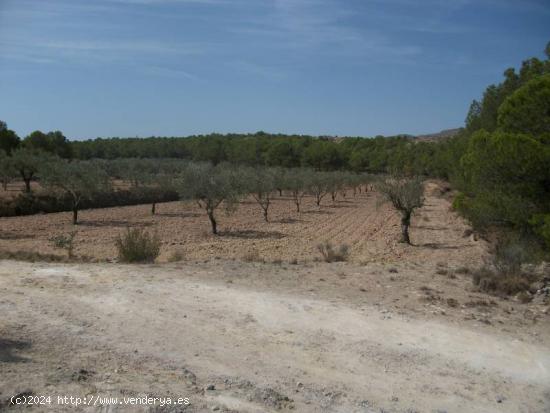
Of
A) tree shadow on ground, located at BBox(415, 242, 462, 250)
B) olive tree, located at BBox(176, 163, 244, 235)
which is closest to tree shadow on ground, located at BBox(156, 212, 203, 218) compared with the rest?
olive tree, located at BBox(176, 163, 244, 235)

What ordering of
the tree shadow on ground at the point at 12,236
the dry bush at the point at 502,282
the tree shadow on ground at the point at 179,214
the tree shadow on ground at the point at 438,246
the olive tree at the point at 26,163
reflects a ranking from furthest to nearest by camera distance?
the olive tree at the point at 26,163 → the tree shadow on ground at the point at 179,214 → the tree shadow on ground at the point at 12,236 → the tree shadow on ground at the point at 438,246 → the dry bush at the point at 502,282

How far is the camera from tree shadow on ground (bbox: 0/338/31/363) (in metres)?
6.15

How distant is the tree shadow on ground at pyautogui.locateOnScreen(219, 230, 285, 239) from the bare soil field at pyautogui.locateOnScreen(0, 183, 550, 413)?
14.9 m

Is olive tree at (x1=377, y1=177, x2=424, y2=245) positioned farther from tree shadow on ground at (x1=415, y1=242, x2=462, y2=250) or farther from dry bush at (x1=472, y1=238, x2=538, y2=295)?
dry bush at (x1=472, y1=238, x2=538, y2=295)

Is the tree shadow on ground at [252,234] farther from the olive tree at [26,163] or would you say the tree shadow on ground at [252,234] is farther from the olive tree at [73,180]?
the olive tree at [26,163]

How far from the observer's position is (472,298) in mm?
11195

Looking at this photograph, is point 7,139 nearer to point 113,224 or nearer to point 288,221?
point 113,224

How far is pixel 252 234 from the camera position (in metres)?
30.2

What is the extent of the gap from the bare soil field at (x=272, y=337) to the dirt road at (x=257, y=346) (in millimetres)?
24

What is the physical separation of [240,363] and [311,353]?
1158mm

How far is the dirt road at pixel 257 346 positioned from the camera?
6.07 meters

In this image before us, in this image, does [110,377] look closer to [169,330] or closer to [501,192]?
[169,330]

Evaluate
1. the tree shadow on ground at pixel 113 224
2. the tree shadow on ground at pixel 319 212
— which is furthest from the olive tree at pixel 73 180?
the tree shadow on ground at pixel 319 212

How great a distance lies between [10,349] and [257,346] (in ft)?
10.8
